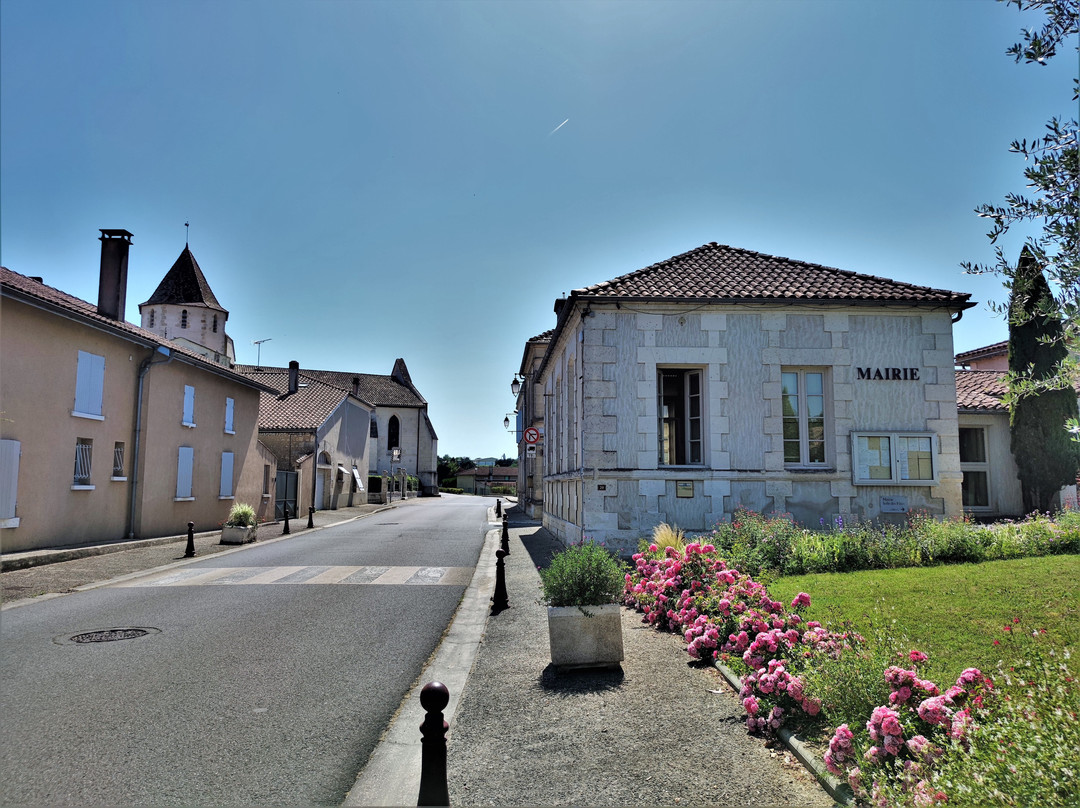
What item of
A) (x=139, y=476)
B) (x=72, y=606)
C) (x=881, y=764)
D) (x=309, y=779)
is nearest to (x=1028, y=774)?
(x=881, y=764)

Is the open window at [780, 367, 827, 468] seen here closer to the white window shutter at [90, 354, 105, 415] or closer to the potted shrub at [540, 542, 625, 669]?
the potted shrub at [540, 542, 625, 669]

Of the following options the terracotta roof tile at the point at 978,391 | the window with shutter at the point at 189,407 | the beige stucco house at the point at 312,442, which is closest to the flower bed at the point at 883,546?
the terracotta roof tile at the point at 978,391

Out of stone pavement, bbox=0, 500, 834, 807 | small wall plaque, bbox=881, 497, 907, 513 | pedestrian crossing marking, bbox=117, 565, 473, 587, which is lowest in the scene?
pedestrian crossing marking, bbox=117, 565, 473, 587

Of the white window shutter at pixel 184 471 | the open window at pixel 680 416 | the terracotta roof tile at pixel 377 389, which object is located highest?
the terracotta roof tile at pixel 377 389

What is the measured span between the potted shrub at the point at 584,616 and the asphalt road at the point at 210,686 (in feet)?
4.58

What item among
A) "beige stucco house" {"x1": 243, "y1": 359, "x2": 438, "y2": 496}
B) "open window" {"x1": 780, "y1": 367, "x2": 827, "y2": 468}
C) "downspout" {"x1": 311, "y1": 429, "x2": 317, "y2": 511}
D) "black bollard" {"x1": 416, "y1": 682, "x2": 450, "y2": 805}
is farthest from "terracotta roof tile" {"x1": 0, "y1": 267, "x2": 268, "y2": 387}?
"beige stucco house" {"x1": 243, "y1": 359, "x2": 438, "y2": 496}

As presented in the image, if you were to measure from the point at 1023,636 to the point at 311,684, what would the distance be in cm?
551

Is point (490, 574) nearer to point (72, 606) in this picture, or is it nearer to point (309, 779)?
point (72, 606)

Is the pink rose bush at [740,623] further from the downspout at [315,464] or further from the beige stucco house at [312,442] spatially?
the downspout at [315,464]

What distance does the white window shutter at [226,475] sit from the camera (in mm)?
23266

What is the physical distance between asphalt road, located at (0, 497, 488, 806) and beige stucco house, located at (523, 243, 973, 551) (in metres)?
3.95

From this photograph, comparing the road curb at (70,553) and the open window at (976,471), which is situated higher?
the open window at (976,471)

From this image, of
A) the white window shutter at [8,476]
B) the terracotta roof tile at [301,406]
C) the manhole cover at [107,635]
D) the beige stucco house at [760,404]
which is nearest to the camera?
the manhole cover at [107,635]

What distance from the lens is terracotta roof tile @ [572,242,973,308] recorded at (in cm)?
1345
